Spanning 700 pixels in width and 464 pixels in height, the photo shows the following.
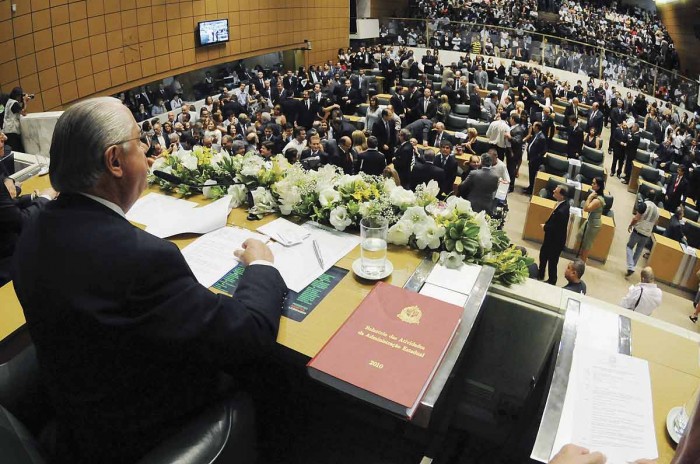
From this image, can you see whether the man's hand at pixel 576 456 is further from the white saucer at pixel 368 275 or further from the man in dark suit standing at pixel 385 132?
the man in dark suit standing at pixel 385 132

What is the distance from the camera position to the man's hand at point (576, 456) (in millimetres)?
1149

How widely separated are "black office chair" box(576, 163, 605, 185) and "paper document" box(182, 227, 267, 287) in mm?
7933

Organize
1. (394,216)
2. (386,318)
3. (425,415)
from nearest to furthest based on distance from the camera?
(425,415) → (386,318) → (394,216)

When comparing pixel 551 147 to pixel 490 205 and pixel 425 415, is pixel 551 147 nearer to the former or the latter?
pixel 490 205

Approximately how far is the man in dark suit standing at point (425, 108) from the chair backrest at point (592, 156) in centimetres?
306

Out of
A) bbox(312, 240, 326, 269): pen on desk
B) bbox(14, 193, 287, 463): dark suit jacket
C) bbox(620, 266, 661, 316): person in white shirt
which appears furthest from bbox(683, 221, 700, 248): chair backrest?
bbox(14, 193, 287, 463): dark suit jacket

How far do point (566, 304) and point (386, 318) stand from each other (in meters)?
0.64

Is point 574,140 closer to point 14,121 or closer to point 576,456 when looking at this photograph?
point 14,121

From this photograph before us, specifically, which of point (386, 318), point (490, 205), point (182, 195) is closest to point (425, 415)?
point (386, 318)

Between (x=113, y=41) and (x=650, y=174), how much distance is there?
1160cm

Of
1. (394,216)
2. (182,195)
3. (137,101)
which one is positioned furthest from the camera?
(137,101)

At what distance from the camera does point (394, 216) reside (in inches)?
82.7

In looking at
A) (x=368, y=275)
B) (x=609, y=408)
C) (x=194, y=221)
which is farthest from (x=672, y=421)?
(x=194, y=221)

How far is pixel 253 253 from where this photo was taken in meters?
Result: 1.77
